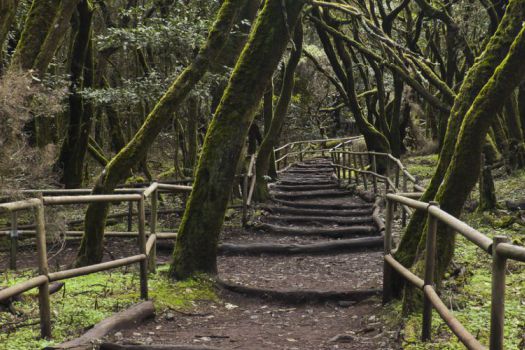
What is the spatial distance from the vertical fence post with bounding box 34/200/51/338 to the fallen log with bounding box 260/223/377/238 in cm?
747

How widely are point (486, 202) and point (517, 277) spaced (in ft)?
13.9

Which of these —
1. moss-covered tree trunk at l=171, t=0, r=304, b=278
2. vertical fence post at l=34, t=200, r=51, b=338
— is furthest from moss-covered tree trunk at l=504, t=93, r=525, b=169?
vertical fence post at l=34, t=200, r=51, b=338

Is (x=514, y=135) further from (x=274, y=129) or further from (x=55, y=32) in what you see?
(x=55, y=32)

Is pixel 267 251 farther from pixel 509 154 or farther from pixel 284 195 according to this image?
pixel 509 154

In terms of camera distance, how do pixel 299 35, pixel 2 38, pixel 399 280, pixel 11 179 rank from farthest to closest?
pixel 299 35 < pixel 11 179 < pixel 2 38 < pixel 399 280

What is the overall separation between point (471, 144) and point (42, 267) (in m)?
3.57

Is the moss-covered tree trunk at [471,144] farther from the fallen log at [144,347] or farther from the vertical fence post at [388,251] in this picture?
the fallen log at [144,347]

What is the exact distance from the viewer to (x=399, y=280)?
585 cm

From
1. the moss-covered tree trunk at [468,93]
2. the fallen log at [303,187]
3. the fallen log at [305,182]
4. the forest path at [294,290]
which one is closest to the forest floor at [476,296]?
the forest path at [294,290]

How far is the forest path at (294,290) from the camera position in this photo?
207 inches

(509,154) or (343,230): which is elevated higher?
(509,154)

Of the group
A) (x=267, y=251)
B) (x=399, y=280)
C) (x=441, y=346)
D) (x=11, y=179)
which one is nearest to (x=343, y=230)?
(x=267, y=251)

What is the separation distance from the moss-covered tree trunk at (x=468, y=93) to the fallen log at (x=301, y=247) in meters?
4.32

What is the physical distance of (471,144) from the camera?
470cm
